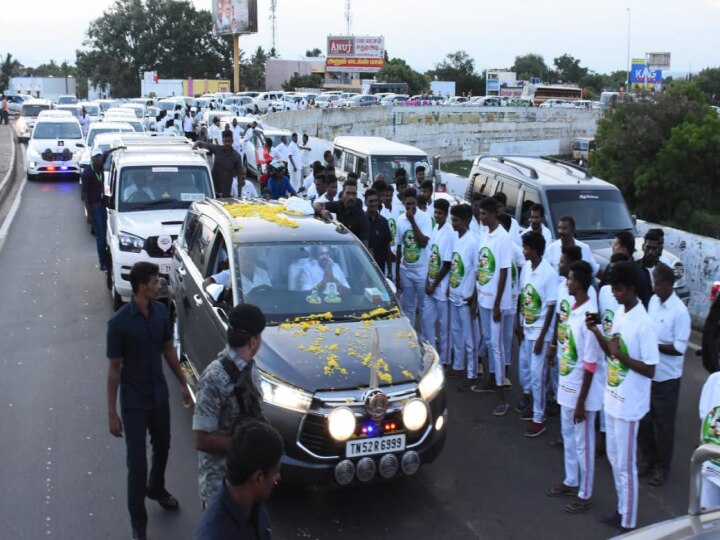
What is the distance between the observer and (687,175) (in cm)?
2370

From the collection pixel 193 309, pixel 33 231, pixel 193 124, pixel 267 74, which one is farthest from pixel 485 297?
pixel 267 74

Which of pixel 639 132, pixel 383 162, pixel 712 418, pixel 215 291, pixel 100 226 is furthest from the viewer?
pixel 639 132

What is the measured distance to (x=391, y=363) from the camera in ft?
20.2

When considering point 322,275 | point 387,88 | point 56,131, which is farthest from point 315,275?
point 387,88

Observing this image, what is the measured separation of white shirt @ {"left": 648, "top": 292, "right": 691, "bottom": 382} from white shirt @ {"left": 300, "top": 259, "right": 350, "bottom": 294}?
2.58m

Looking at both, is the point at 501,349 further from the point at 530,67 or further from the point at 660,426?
the point at 530,67

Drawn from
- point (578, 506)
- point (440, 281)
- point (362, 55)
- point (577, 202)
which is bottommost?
Answer: point (578, 506)

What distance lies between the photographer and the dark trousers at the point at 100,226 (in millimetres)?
→ 13133

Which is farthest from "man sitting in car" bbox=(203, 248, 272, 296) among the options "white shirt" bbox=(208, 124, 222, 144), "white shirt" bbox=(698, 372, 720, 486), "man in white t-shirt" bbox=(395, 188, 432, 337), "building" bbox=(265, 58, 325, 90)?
"building" bbox=(265, 58, 325, 90)

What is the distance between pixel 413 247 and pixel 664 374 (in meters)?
3.74

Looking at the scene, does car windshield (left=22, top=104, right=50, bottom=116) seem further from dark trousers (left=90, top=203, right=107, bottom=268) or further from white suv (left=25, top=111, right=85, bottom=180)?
dark trousers (left=90, top=203, right=107, bottom=268)

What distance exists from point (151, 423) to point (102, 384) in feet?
11.5

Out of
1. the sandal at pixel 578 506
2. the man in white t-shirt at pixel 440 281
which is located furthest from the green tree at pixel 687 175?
the sandal at pixel 578 506

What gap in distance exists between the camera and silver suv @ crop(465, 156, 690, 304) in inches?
449
